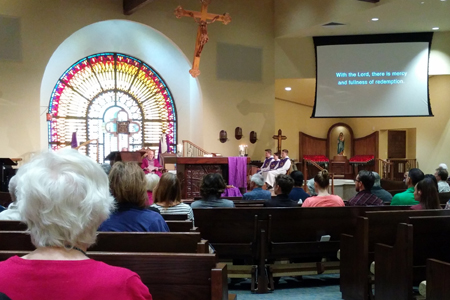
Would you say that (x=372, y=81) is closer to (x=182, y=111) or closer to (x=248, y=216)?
(x=182, y=111)

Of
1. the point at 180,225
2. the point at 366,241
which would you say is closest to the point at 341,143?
the point at 366,241

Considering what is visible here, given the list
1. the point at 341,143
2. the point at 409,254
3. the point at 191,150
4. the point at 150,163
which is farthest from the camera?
the point at 341,143

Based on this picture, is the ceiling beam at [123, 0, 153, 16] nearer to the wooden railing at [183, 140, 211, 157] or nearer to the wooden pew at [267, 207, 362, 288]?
the wooden railing at [183, 140, 211, 157]

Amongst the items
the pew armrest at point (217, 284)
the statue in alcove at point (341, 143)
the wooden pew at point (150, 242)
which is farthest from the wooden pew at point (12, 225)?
the statue in alcove at point (341, 143)

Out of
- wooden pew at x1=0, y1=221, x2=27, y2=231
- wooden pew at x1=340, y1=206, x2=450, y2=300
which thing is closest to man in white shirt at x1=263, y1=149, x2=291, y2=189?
wooden pew at x1=340, y1=206, x2=450, y2=300

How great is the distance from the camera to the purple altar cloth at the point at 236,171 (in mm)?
8859

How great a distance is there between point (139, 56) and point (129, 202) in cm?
963

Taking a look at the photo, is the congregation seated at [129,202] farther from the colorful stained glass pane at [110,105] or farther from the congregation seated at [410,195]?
the colorful stained glass pane at [110,105]

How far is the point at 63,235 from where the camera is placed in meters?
1.23

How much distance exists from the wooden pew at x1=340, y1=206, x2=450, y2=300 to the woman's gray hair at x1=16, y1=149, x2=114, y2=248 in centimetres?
249

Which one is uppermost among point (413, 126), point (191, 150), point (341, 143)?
point (413, 126)

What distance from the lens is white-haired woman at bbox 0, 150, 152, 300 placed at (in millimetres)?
1162

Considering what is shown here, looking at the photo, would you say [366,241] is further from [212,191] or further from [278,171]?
[278,171]

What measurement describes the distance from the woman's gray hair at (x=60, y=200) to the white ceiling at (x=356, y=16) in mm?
8910
